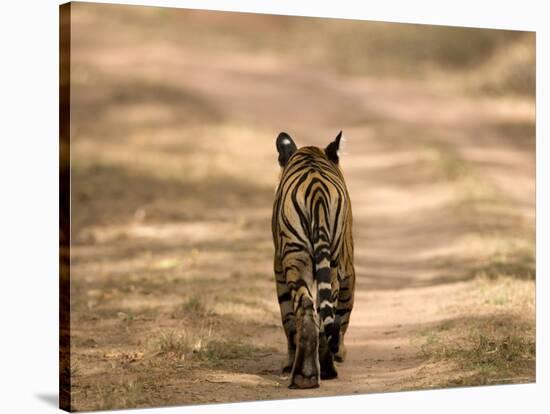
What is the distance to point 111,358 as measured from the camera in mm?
9383

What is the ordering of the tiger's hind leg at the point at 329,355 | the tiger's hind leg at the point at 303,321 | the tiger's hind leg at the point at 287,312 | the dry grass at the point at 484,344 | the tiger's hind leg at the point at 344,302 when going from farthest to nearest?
1. the dry grass at the point at 484,344
2. the tiger's hind leg at the point at 344,302
3. the tiger's hind leg at the point at 287,312
4. the tiger's hind leg at the point at 329,355
5. the tiger's hind leg at the point at 303,321

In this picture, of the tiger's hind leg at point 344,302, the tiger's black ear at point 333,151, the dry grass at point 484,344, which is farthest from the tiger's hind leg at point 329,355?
the tiger's black ear at point 333,151

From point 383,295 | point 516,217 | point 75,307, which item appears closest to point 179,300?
point 75,307

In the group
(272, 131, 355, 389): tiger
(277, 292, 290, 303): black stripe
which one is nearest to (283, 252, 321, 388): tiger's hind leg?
(272, 131, 355, 389): tiger

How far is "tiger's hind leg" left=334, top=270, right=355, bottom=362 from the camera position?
948 cm

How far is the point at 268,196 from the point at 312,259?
30.4ft

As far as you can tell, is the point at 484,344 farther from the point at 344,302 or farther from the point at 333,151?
the point at 333,151

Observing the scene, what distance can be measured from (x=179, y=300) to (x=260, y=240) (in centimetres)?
375

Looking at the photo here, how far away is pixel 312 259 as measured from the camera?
8750mm

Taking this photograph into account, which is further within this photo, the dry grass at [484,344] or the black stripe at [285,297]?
the dry grass at [484,344]

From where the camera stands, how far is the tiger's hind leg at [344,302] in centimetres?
948

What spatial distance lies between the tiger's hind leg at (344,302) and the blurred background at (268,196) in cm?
27

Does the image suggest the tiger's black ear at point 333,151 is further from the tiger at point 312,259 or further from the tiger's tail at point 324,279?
the tiger's tail at point 324,279

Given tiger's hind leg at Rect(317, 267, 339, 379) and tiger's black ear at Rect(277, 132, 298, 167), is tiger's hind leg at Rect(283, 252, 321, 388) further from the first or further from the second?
tiger's black ear at Rect(277, 132, 298, 167)
